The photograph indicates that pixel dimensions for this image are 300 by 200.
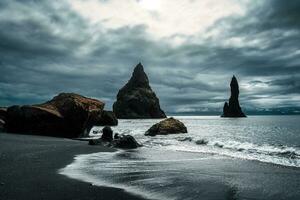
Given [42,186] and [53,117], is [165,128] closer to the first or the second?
[53,117]

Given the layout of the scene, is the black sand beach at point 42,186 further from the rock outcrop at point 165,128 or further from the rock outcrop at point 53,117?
the rock outcrop at point 165,128

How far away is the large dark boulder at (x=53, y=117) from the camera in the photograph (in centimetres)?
3692

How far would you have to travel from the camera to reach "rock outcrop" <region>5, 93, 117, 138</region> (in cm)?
3694

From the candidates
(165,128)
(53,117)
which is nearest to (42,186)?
(53,117)

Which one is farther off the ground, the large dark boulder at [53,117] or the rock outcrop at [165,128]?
the large dark boulder at [53,117]

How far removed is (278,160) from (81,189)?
1235cm

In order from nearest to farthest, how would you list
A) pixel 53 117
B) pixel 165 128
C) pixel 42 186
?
pixel 42 186, pixel 53 117, pixel 165 128

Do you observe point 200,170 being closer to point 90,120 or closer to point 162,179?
point 162,179

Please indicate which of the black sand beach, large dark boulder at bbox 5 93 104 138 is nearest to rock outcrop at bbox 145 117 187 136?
large dark boulder at bbox 5 93 104 138

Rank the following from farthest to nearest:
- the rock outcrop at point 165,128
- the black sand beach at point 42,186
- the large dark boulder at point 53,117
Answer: the rock outcrop at point 165,128 → the large dark boulder at point 53,117 → the black sand beach at point 42,186

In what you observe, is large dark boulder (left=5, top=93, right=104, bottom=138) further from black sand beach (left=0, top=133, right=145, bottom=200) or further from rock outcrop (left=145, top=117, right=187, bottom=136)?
black sand beach (left=0, top=133, right=145, bottom=200)

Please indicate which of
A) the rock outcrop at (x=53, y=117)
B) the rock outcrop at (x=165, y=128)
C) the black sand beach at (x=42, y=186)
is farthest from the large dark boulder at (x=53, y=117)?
the black sand beach at (x=42, y=186)

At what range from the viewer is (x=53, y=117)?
1459 inches

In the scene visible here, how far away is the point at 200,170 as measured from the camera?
14711mm
